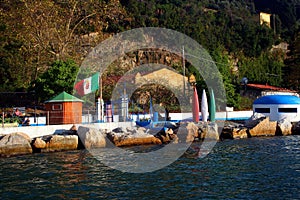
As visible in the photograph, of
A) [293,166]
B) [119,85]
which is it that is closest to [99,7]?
[119,85]

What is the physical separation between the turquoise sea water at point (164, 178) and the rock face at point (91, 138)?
11.0 feet

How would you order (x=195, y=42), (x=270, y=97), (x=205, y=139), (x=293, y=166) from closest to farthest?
(x=293, y=166), (x=205, y=139), (x=270, y=97), (x=195, y=42)

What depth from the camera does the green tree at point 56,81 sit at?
44219mm

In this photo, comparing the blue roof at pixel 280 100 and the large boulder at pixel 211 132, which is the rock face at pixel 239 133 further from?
the blue roof at pixel 280 100

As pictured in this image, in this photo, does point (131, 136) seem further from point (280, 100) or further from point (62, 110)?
point (280, 100)

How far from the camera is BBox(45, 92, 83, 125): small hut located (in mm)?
35594

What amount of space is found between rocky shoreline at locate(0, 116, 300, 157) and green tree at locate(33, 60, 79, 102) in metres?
10.8

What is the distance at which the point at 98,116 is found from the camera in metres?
38.2

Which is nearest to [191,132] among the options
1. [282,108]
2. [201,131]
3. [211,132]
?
[201,131]

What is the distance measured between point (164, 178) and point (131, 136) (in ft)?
42.5

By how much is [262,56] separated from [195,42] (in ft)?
56.0

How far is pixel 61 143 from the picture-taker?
31188 millimetres

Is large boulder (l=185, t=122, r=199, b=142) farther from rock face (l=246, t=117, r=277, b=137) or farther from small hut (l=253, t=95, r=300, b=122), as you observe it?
small hut (l=253, t=95, r=300, b=122)

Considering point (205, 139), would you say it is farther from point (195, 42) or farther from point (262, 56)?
point (262, 56)
